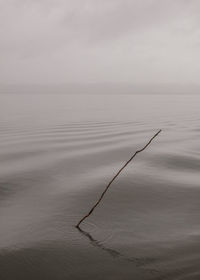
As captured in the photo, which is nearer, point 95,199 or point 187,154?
point 95,199

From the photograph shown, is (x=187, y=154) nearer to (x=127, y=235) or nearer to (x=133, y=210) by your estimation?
(x=133, y=210)

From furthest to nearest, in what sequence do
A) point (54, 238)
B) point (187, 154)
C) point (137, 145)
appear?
point (137, 145) → point (187, 154) → point (54, 238)

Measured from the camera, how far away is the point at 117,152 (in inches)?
233

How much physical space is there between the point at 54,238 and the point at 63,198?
3.17ft

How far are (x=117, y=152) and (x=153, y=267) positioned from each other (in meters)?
3.86

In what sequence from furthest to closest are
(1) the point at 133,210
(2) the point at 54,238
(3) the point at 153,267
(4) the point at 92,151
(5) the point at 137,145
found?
(5) the point at 137,145 → (4) the point at 92,151 → (1) the point at 133,210 → (2) the point at 54,238 → (3) the point at 153,267

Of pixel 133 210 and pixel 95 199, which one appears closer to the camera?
pixel 133 210

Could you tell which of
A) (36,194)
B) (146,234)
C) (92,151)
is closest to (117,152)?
(92,151)

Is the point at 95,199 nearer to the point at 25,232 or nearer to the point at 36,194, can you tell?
the point at 36,194

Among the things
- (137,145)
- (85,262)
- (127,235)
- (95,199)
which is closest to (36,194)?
(95,199)

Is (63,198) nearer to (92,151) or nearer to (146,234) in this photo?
(146,234)

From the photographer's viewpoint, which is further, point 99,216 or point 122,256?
point 99,216

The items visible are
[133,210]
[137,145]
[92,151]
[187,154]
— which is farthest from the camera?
[137,145]

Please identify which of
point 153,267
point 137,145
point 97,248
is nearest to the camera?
point 153,267
